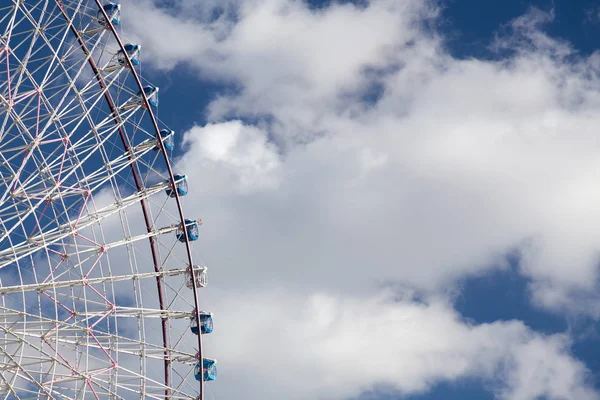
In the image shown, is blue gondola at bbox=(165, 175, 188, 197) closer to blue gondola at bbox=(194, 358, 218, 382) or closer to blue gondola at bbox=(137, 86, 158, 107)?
blue gondola at bbox=(137, 86, 158, 107)

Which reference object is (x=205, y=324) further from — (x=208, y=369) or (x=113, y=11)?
(x=113, y=11)

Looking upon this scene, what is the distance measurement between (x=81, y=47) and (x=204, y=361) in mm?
16610

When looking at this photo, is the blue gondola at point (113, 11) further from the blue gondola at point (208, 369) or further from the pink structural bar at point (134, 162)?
the blue gondola at point (208, 369)

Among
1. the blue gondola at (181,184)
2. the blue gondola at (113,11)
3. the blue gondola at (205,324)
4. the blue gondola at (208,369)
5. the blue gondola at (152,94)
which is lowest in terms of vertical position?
the blue gondola at (208,369)

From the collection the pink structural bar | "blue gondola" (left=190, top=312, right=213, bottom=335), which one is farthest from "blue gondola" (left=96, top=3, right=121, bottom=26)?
"blue gondola" (left=190, top=312, right=213, bottom=335)

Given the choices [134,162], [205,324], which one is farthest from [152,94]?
[205,324]

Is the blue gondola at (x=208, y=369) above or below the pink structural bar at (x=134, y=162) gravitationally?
below

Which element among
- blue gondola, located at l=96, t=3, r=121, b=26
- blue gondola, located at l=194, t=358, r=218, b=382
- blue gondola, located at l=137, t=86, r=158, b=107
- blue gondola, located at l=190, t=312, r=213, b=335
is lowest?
blue gondola, located at l=194, t=358, r=218, b=382

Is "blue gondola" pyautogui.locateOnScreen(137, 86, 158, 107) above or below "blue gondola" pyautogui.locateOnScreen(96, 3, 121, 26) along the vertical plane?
below

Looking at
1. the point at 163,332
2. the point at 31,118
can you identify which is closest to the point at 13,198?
the point at 31,118

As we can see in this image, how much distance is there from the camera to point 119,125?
5053 cm

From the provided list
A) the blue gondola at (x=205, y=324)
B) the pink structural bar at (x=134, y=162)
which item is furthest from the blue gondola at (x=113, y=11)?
the blue gondola at (x=205, y=324)

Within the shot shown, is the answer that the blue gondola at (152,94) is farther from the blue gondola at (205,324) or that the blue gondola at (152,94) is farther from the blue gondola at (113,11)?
the blue gondola at (205,324)

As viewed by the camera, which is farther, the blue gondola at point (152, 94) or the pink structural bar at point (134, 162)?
the blue gondola at point (152, 94)
